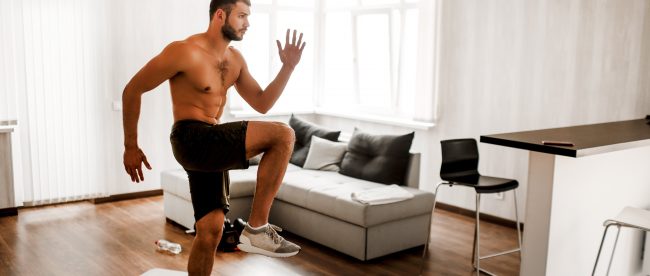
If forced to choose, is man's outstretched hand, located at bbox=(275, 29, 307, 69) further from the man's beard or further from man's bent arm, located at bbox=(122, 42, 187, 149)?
man's bent arm, located at bbox=(122, 42, 187, 149)

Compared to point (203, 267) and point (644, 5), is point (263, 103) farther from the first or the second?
point (644, 5)

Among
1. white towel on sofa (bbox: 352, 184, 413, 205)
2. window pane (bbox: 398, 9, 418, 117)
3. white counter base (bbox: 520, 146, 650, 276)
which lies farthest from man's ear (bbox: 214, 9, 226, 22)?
window pane (bbox: 398, 9, 418, 117)

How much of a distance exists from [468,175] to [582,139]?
109 centimetres

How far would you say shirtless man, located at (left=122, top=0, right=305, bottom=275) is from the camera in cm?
229

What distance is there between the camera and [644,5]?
4184 mm

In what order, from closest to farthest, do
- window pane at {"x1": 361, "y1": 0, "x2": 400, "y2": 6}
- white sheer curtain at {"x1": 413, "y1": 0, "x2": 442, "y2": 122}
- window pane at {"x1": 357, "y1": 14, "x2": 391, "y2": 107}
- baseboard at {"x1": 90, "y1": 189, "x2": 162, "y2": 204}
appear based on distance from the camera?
white sheer curtain at {"x1": 413, "y1": 0, "x2": 442, "y2": 122}
baseboard at {"x1": 90, "y1": 189, "x2": 162, "y2": 204}
window pane at {"x1": 361, "y1": 0, "x2": 400, "y2": 6}
window pane at {"x1": 357, "y1": 14, "x2": 391, "y2": 107}

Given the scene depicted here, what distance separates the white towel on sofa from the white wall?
1.34 meters

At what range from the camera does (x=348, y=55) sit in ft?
22.7

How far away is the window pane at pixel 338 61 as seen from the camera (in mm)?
6898

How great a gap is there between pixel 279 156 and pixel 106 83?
3.89 m

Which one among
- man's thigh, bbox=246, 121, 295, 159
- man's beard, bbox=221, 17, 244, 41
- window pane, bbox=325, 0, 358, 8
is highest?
window pane, bbox=325, 0, 358, 8

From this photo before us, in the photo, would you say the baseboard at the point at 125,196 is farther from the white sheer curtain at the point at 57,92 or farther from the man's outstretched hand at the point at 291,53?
the man's outstretched hand at the point at 291,53

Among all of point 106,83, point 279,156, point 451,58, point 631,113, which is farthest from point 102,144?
point 631,113

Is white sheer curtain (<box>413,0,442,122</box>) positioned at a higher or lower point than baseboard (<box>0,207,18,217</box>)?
higher
